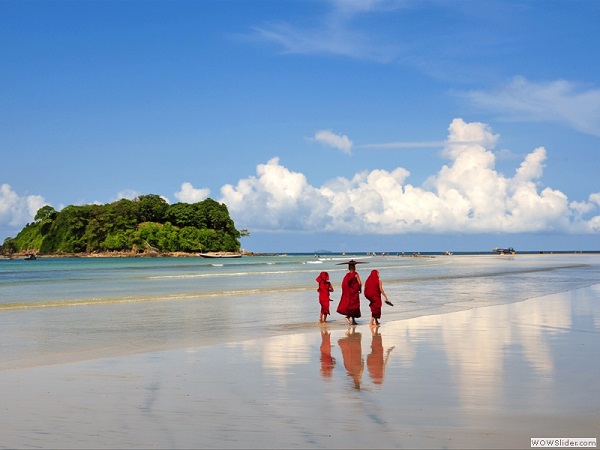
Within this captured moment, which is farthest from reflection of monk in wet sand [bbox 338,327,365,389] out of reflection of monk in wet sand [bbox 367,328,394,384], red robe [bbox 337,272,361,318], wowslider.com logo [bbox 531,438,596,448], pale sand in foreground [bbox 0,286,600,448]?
wowslider.com logo [bbox 531,438,596,448]

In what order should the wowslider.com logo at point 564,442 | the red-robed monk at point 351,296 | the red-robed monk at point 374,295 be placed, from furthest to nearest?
the red-robed monk at point 351,296 < the red-robed monk at point 374,295 < the wowslider.com logo at point 564,442

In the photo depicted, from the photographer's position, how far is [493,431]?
724cm

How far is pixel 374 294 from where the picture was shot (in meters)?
18.7

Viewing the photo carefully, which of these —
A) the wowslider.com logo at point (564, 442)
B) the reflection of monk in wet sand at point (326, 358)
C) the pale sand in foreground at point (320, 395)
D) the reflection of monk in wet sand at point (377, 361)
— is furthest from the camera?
the reflection of monk in wet sand at point (326, 358)

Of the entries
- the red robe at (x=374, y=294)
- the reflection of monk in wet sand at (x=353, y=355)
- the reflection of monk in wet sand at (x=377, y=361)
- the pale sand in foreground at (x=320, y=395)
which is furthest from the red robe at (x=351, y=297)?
the pale sand in foreground at (x=320, y=395)

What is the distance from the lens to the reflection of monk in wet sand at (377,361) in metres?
10.6

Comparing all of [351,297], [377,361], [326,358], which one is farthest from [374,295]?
[377,361]

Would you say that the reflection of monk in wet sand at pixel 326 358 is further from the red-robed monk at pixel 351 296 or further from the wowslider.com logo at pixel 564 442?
the wowslider.com logo at pixel 564 442

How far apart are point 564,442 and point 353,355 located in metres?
6.38

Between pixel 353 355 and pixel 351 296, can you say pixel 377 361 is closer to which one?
pixel 353 355

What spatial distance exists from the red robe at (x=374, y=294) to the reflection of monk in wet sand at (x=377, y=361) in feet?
8.80

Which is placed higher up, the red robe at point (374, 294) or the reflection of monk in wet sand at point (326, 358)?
the red robe at point (374, 294)

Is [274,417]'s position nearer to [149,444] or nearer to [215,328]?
[149,444]

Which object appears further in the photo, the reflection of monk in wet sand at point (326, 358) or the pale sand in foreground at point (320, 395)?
the reflection of monk in wet sand at point (326, 358)
